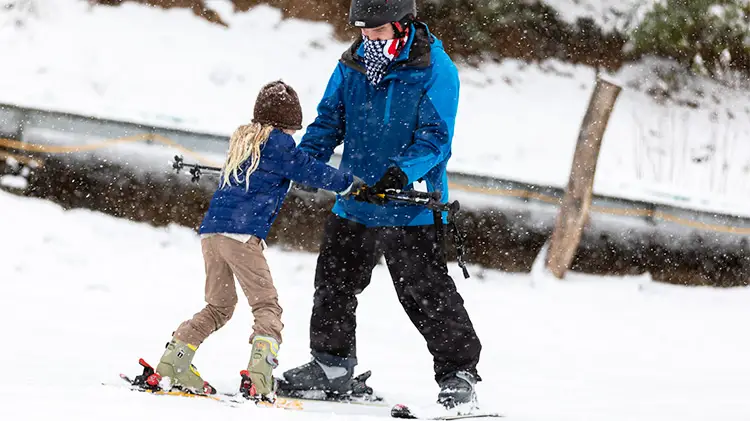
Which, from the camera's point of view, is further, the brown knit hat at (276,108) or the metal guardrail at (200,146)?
the metal guardrail at (200,146)

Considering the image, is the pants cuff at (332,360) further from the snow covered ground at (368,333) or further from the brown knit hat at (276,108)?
the brown knit hat at (276,108)

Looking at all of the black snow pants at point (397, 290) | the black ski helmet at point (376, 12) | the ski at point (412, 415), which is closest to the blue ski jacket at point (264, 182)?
the black snow pants at point (397, 290)

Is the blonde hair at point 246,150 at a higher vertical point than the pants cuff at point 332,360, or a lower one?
higher

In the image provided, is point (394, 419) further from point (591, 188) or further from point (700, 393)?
point (591, 188)

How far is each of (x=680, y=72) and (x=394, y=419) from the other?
1085 centimetres

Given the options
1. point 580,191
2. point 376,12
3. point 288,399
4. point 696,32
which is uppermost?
point 696,32

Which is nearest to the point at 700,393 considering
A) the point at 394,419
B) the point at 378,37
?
the point at 394,419

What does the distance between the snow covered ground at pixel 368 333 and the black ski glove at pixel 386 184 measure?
960mm

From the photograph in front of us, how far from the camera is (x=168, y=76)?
36.6ft

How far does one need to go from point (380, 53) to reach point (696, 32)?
10019mm

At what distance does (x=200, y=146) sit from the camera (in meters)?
9.03

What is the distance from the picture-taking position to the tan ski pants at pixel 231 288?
4.54 metres

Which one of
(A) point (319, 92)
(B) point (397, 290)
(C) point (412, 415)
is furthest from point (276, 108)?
(A) point (319, 92)

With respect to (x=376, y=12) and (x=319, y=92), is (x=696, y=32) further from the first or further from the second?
(x=376, y=12)
